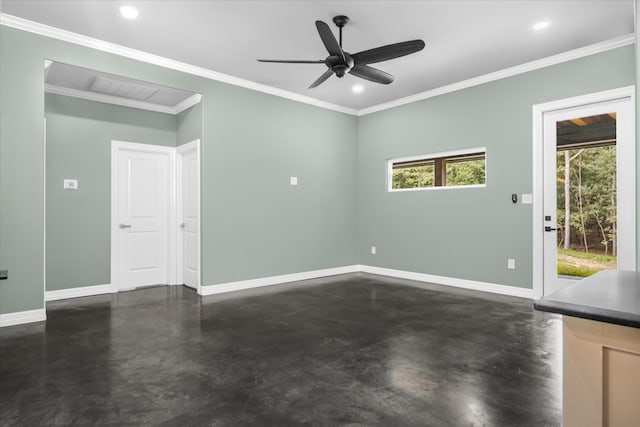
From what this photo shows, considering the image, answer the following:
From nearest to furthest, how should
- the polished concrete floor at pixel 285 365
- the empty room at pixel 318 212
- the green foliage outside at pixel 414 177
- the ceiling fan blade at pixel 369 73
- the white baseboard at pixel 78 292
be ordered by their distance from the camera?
the polished concrete floor at pixel 285 365 → the empty room at pixel 318 212 → the ceiling fan blade at pixel 369 73 → the white baseboard at pixel 78 292 → the green foliage outside at pixel 414 177

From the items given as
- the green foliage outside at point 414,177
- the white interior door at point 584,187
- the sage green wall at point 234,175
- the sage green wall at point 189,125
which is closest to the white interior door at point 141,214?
the sage green wall at point 189,125

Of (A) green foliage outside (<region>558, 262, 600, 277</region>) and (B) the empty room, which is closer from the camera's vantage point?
(B) the empty room

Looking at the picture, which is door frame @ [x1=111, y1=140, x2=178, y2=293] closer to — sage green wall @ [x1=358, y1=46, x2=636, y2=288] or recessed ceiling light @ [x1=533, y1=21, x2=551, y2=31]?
sage green wall @ [x1=358, y1=46, x2=636, y2=288]

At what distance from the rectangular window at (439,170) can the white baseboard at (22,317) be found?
16.6 ft

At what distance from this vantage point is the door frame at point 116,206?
206 inches

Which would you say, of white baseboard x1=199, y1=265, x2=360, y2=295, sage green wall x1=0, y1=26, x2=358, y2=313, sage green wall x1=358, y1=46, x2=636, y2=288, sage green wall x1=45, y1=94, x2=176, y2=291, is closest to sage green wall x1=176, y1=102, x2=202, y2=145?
sage green wall x1=0, y1=26, x2=358, y2=313

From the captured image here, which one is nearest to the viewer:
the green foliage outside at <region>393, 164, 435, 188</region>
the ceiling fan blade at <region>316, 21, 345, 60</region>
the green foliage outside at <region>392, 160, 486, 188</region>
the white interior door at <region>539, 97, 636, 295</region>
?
the ceiling fan blade at <region>316, 21, 345, 60</region>

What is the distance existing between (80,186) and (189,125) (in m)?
1.66

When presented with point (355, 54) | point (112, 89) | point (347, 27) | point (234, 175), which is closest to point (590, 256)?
point (355, 54)

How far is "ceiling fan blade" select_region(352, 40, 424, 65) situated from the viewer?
130 inches

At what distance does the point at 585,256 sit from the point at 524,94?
2.12 meters

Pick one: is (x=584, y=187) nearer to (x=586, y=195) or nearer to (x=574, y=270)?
(x=586, y=195)

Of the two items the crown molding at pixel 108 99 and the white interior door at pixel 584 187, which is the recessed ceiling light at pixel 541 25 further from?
the crown molding at pixel 108 99

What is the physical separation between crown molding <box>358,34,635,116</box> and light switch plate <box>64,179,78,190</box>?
4789 mm
